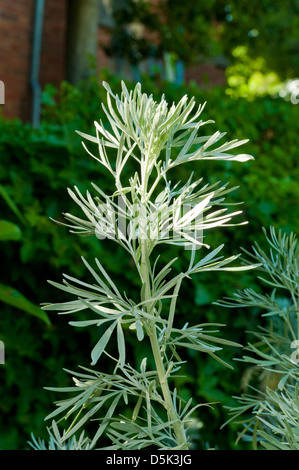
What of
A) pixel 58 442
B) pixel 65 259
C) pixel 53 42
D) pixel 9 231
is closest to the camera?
pixel 58 442

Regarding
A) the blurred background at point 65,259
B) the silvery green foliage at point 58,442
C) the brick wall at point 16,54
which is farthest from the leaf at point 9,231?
the brick wall at point 16,54

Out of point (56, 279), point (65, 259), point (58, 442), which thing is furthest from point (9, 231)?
point (58, 442)

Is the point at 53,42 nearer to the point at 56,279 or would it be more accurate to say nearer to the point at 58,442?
the point at 56,279

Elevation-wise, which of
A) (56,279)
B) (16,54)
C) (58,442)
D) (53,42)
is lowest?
(58,442)

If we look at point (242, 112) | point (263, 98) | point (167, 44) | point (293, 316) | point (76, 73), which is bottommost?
point (293, 316)

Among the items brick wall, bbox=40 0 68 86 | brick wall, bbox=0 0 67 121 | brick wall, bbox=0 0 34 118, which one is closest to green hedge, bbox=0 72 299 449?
brick wall, bbox=0 0 67 121

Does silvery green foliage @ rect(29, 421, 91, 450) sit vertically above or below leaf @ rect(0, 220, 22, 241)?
below

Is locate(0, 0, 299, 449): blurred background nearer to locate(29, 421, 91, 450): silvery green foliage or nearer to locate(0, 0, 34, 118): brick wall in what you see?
locate(29, 421, 91, 450): silvery green foliage

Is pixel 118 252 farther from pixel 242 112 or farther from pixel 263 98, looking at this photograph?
pixel 263 98

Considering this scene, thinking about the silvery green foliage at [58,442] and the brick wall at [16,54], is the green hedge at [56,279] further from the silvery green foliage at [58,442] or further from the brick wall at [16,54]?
the brick wall at [16,54]

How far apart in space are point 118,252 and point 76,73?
6.26m

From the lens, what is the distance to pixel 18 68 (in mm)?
11109
